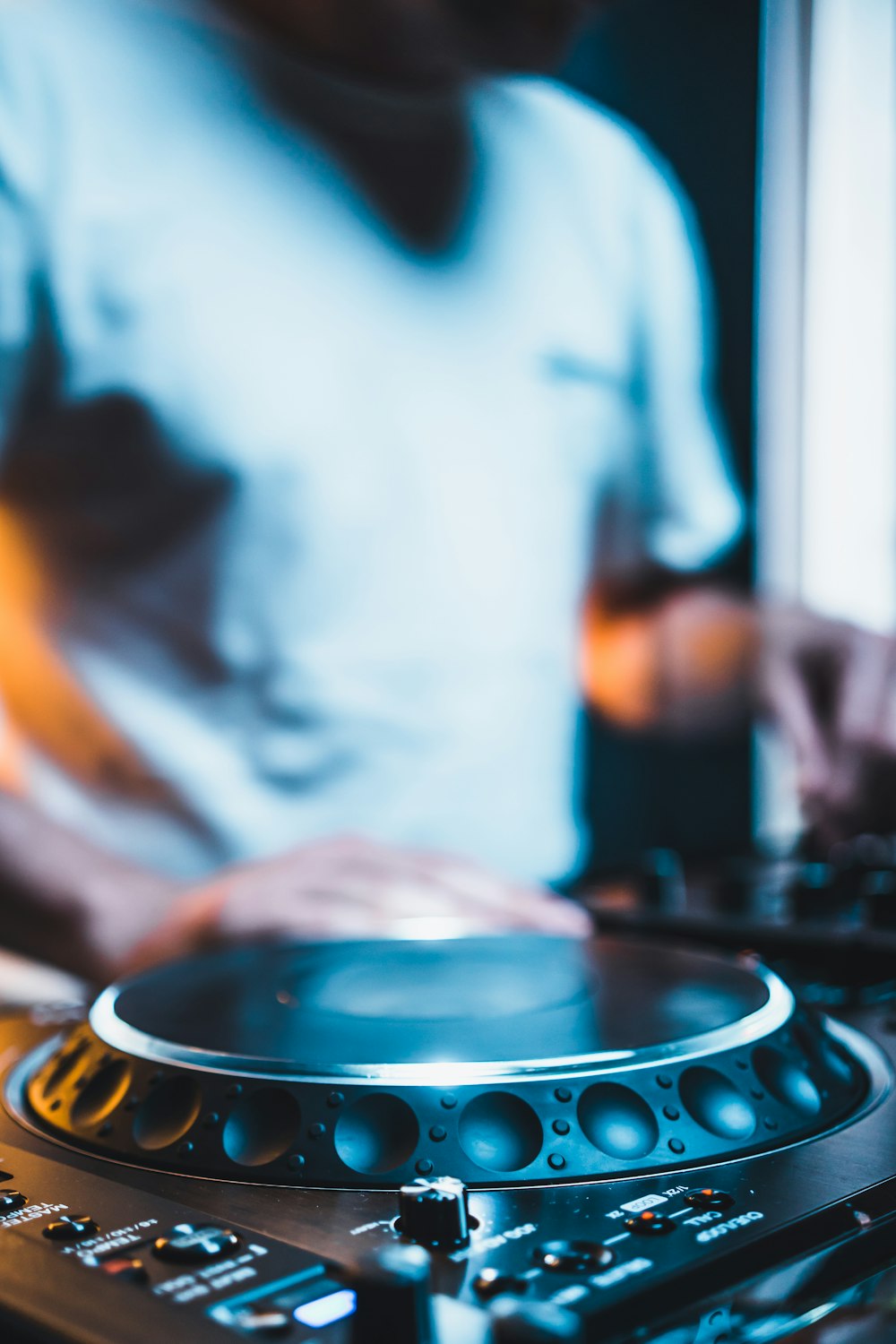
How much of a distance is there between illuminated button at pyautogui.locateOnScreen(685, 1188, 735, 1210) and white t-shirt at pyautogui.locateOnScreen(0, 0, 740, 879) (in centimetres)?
106

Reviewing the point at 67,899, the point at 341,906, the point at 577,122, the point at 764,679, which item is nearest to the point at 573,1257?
the point at 341,906

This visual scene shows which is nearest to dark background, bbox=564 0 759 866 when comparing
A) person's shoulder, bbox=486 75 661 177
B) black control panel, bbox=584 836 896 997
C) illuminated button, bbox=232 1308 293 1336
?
person's shoulder, bbox=486 75 661 177

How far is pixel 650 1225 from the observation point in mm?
363

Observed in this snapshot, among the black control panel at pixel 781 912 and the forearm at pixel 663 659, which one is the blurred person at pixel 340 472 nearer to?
the forearm at pixel 663 659

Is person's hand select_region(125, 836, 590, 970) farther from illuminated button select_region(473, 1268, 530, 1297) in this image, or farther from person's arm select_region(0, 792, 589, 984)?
illuminated button select_region(473, 1268, 530, 1297)

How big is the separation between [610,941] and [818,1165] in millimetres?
265

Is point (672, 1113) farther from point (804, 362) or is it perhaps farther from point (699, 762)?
point (804, 362)

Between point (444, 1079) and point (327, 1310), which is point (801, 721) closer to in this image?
point (444, 1079)

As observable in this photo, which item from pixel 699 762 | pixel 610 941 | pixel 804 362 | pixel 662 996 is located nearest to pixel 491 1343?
pixel 662 996

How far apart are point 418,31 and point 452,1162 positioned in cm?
157

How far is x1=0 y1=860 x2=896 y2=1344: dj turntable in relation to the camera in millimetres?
320

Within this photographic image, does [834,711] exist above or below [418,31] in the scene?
below

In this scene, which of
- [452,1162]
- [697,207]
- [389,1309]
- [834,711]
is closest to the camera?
[389,1309]

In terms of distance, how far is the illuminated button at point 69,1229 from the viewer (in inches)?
14.5
